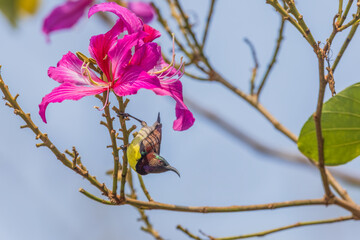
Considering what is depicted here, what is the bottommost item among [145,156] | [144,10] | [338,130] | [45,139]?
[338,130]

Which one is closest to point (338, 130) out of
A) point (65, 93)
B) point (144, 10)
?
point (65, 93)

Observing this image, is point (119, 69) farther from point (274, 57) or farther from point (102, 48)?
point (274, 57)

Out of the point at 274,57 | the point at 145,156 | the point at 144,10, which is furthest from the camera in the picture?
the point at 144,10

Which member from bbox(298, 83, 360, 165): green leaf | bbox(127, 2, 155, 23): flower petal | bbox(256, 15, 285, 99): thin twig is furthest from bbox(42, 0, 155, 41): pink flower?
bbox(298, 83, 360, 165): green leaf

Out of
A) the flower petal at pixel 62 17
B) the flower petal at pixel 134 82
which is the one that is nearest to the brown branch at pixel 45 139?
the flower petal at pixel 134 82

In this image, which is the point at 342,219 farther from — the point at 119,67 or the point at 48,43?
the point at 48,43

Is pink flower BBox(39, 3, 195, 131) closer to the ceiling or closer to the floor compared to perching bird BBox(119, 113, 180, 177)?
closer to the ceiling

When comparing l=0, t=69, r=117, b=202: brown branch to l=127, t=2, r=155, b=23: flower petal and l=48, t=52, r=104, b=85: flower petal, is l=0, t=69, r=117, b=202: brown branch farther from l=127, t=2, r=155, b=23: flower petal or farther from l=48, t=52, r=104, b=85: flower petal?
l=127, t=2, r=155, b=23: flower petal
